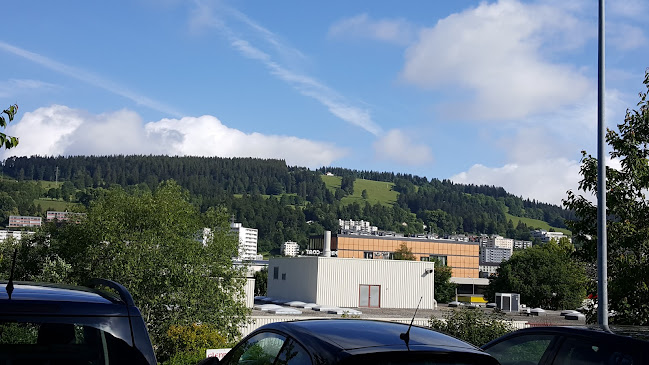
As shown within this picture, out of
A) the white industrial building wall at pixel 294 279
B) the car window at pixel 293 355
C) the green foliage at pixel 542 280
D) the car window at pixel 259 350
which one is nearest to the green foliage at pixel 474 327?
the car window at pixel 259 350

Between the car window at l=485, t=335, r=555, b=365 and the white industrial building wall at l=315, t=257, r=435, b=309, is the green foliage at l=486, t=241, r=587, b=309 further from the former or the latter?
the car window at l=485, t=335, r=555, b=365

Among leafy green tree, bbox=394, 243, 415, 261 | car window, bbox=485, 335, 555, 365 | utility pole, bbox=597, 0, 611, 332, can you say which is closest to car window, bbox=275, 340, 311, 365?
car window, bbox=485, 335, 555, 365

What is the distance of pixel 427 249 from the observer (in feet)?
498

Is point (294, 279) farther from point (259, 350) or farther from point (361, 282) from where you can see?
point (259, 350)

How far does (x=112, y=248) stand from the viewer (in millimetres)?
34094

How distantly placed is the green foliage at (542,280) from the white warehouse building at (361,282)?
1306 inches

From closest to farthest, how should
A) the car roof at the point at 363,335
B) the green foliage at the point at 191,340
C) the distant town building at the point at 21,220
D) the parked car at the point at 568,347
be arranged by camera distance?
the car roof at the point at 363,335, the parked car at the point at 568,347, the green foliage at the point at 191,340, the distant town building at the point at 21,220

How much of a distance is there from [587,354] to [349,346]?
292cm

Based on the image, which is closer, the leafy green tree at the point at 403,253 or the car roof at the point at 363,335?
the car roof at the point at 363,335

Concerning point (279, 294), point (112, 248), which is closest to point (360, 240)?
point (279, 294)

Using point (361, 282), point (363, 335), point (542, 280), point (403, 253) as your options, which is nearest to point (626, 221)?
point (363, 335)

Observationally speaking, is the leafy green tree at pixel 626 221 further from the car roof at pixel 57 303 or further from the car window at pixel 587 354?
the car roof at pixel 57 303

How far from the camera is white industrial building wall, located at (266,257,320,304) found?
220 ft

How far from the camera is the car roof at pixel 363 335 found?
4371mm
